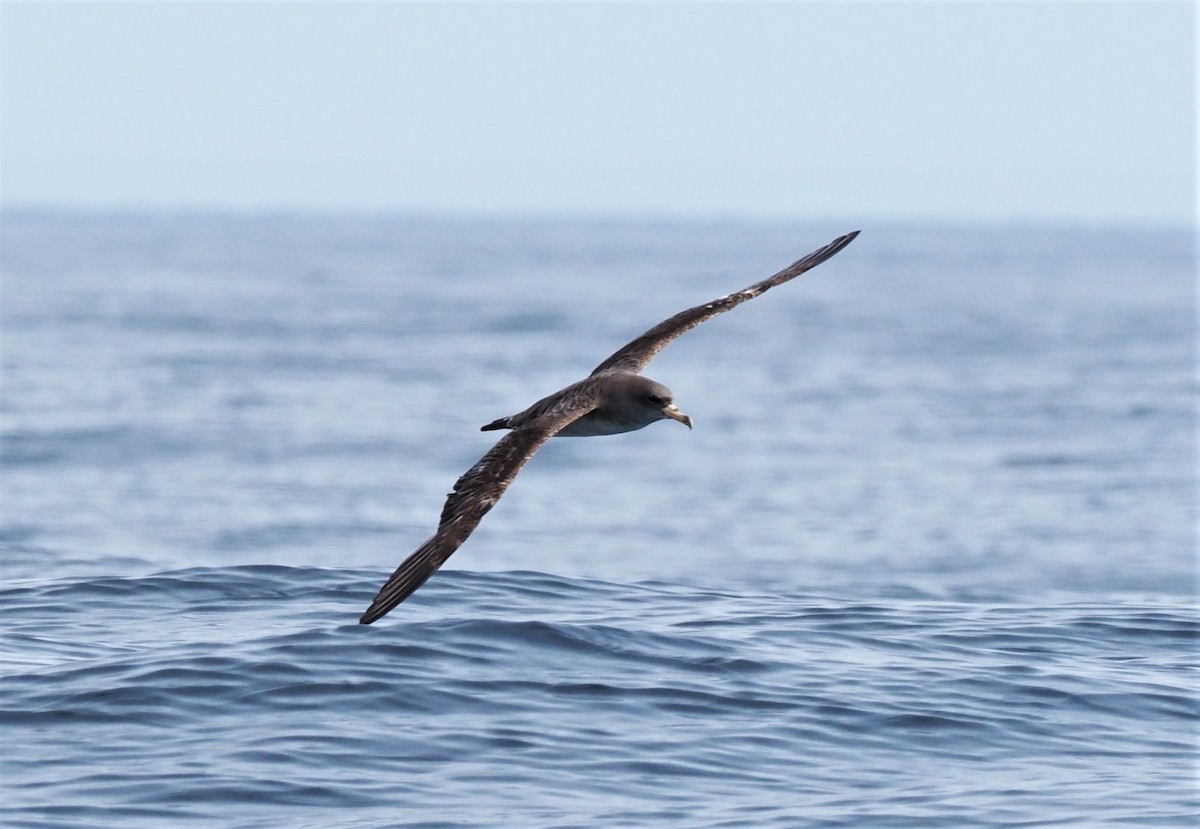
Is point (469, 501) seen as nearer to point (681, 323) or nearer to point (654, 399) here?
point (654, 399)

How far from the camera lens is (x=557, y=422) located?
434 inches

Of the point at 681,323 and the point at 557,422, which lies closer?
the point at 557,422

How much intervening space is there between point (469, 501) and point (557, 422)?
1.19 metres

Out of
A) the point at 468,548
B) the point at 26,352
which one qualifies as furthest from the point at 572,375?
the point at 468,548

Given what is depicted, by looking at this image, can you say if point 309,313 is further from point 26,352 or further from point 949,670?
point 949,670

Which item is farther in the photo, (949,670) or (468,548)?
(468,548)

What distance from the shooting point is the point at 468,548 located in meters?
22.5

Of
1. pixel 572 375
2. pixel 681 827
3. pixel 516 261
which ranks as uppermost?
pixel 516 261

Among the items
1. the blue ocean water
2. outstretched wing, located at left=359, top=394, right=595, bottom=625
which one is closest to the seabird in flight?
outstretched wing, located at left=359, top=394, right=595, bottom=625

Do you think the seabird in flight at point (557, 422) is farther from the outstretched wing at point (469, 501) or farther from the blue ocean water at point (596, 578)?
the blue ocean water at point (596, 578)

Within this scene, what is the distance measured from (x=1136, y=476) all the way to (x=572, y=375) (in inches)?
578

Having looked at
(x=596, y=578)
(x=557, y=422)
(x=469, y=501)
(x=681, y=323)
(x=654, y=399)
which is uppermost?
(x=681, y=323)

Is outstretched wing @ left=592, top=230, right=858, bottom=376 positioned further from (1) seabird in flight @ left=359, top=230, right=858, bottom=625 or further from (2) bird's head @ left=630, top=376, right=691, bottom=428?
(2) bird's head @ left=630, top=376, right=691, bottom=428

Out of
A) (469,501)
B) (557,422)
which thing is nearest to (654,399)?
(557,422)
